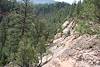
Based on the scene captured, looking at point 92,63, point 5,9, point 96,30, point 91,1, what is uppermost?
point 91,1

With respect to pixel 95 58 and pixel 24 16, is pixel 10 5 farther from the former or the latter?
pixel 95 58

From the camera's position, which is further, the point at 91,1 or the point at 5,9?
the point at 5,9

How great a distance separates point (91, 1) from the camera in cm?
2503

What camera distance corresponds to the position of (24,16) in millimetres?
41406

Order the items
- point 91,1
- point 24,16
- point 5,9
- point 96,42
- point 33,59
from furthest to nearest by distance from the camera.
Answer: point 5,9 → point 24,16 → point 33,59 → point 91,1 → point 96,42

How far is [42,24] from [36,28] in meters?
1.40

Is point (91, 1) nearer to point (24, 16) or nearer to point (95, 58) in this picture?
point (95, 58)

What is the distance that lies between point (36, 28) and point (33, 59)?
14597 millimetres

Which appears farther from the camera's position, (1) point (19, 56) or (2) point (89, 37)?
(1) point (19, 56)

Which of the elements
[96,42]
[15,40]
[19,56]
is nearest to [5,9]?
[15,40]

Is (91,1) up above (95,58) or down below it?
above

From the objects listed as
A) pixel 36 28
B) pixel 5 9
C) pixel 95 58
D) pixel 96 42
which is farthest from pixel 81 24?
pixel 5 9

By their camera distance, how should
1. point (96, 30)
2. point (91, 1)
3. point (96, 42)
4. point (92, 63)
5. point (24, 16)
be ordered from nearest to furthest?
point (92, 63) < point (96, 42) < point (96, 30) < point (91, 1) < point (24, 16)

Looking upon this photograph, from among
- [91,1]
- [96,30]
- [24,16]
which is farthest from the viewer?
[24,16]
